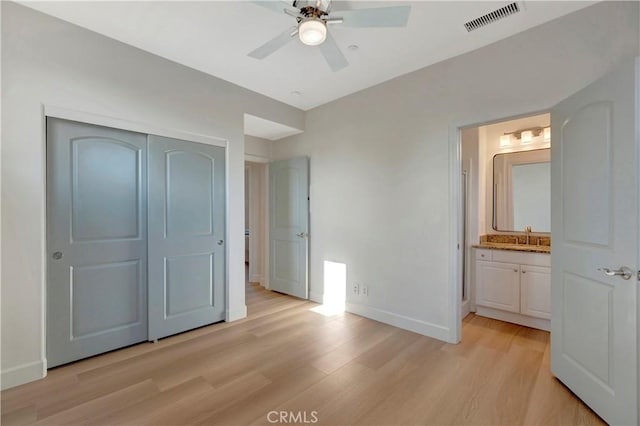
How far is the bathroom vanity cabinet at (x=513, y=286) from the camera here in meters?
3.09

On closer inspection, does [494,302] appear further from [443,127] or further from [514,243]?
[443,127]

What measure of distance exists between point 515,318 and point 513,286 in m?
0.38

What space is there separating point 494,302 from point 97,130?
4494 millimetres

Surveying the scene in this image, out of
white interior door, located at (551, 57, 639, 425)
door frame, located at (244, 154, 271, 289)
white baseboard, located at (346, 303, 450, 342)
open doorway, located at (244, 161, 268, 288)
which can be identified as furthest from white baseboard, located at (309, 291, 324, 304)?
white interior door, located at (551, 57, 639, 425)

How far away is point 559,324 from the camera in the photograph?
213 cm

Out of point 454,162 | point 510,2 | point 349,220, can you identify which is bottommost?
point 349,220

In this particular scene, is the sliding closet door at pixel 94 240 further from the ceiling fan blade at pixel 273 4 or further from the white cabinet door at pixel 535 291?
the white cabinet door at pixel 535 291

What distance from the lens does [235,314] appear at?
340cm

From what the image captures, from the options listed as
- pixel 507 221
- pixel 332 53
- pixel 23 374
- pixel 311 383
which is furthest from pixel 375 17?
pixel 23 374

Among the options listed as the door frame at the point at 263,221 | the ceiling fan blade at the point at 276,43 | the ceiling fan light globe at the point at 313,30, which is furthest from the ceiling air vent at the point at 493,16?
the door frame at the point at 263,221

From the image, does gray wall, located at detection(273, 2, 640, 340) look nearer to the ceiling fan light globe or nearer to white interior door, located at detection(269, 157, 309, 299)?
white interior door, located at detection(269, 157, 309, 299)

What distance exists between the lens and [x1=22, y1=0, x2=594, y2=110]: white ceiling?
6.96 feet

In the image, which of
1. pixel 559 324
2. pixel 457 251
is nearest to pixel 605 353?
pixel 559 324

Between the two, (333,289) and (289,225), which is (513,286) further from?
(289,225)
